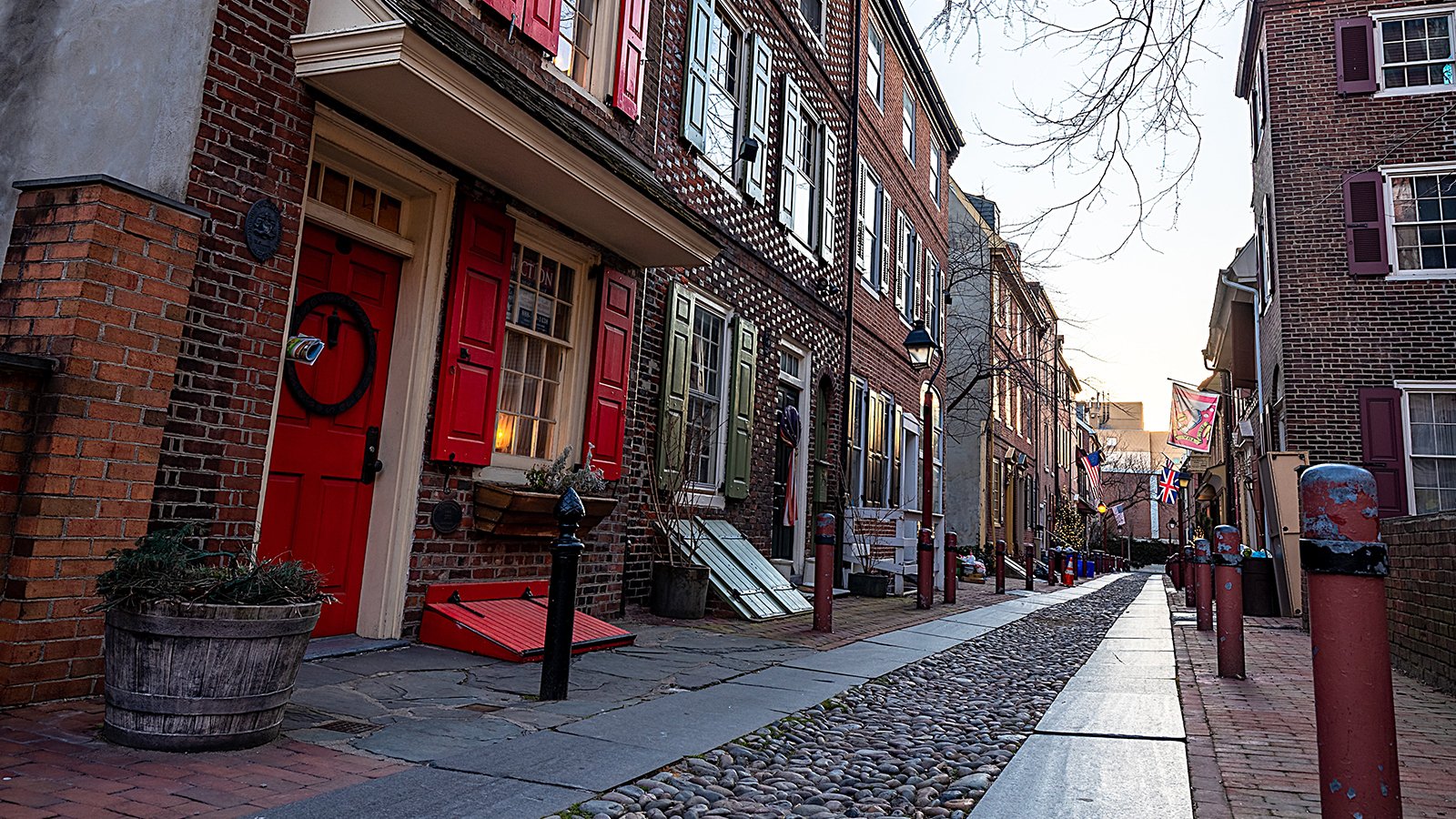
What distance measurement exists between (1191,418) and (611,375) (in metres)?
19.9

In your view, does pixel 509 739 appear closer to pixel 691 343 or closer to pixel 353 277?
pixel 353 277

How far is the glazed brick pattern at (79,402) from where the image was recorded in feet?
11.1

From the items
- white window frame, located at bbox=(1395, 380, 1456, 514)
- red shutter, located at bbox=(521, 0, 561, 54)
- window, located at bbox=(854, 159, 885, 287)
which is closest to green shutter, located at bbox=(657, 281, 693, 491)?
red shutter, located at bbox=(521, 0, 561, 54)

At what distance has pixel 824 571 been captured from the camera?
24.5 ft

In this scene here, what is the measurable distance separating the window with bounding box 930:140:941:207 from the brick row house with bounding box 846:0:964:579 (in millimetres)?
58

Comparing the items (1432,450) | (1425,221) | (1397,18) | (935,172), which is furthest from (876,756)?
(935,172)

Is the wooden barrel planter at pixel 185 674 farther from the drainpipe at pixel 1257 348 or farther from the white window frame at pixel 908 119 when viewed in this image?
the drainpipe at pixel 1257 348

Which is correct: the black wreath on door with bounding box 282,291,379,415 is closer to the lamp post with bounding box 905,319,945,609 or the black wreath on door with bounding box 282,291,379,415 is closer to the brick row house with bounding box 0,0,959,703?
the brick row house with bounding box 0,0,959,703

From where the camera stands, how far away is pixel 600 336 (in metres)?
7.09

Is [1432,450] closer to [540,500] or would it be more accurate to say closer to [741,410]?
[741,410]

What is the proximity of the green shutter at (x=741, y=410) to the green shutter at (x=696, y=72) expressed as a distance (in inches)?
81.6

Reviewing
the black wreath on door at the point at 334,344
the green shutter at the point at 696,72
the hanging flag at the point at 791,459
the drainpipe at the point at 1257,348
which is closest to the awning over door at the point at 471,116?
the black wreath on door at the point at 334,344

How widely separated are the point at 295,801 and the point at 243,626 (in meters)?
0.74

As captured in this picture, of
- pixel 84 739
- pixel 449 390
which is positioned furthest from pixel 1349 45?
pixel 84 739
